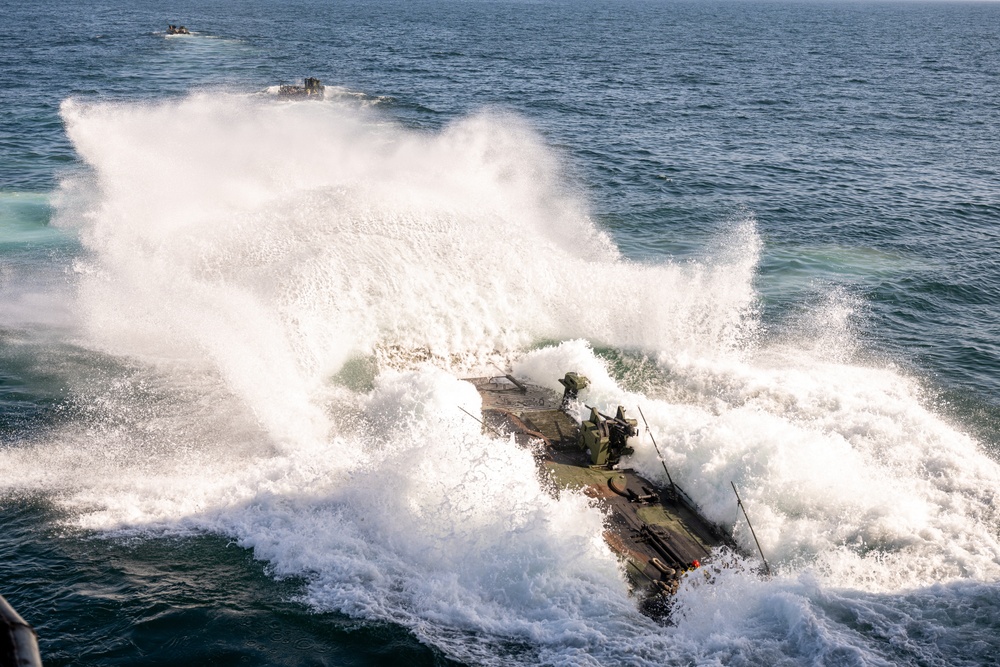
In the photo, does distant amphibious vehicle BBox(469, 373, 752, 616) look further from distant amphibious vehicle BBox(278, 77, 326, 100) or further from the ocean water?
→ distant amphibious vehicle BBox(278, 77, 326, 100)

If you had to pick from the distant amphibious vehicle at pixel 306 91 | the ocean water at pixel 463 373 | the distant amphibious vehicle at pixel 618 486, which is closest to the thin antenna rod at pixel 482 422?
the distant amphibious vehicle at pixel 618 486

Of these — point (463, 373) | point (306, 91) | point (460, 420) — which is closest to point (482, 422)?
point (460, 420)

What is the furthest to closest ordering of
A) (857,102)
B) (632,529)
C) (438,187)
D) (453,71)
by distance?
1. (453,71)
2. (857,102)
3. (438,187)
4. (632,529)

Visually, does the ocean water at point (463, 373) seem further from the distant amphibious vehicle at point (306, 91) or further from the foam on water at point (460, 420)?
the distant amphibious vehicle at point (306, 91)


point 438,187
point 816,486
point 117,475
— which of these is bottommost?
point 117,475

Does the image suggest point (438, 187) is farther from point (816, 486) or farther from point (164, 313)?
point (816, 486)

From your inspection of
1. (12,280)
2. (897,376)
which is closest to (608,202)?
(897,376)
